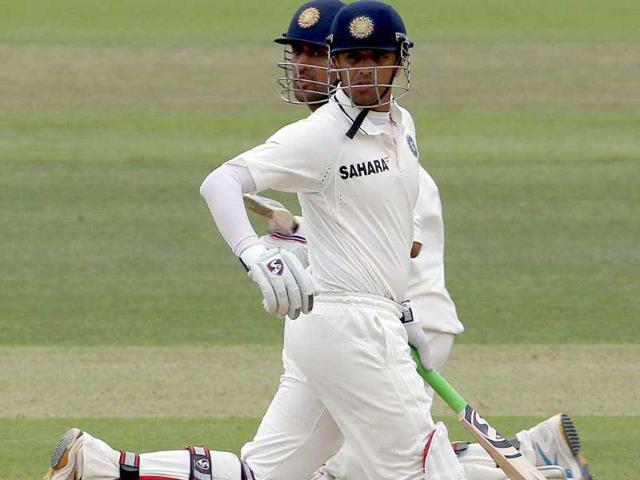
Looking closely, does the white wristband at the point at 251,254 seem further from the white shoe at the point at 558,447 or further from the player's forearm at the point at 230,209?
the white shoe at the point at 558,447

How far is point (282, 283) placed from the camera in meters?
4.95

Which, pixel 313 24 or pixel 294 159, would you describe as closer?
pixel 294 159

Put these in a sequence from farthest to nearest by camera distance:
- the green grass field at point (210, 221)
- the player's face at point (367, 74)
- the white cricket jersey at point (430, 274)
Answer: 1. the green grass field at point (210, 221)
2. the white cricket jersey at point (430, 274)
3. the player's face at point (367, 74)

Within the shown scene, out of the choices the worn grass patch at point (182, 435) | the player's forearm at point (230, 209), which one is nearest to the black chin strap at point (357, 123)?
the player's forearm at point (230, 209)

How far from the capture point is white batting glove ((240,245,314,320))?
4949 mm

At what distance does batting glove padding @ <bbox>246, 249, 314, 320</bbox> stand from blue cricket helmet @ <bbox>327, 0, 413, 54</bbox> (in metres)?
0.86

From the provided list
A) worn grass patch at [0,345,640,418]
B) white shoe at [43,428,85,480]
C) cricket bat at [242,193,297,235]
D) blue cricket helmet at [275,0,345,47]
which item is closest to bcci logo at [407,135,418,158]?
Result: cricket bat at [242,193,297,235]

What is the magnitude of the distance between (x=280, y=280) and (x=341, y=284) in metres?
0.45

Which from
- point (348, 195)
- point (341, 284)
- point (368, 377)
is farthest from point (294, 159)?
point (368, 377)

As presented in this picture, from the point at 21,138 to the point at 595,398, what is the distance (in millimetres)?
10285

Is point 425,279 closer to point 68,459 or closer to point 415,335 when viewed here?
point 415,335

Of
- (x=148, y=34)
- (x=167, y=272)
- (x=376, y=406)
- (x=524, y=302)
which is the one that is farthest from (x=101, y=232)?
(x=148, y=34)

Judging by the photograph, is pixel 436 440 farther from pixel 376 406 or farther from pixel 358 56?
pixel 358 56

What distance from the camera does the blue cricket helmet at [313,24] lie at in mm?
6473
